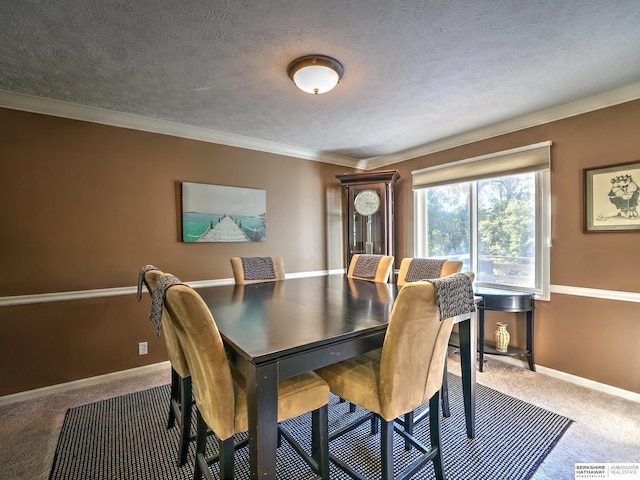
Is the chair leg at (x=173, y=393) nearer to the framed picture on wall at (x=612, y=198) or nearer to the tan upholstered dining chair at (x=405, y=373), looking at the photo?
the tan upholstered dining chair at (x=405, y=373)

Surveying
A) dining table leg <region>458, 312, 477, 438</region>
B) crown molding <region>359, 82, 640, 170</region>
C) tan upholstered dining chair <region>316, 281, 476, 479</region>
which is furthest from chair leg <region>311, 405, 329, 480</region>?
crown molding <region>359, 82, 640, 170</region>

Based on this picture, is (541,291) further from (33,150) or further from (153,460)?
(33,150)

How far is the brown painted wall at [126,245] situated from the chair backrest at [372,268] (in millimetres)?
1413

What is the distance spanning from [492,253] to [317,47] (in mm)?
2726

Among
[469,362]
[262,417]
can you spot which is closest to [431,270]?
[469,362]

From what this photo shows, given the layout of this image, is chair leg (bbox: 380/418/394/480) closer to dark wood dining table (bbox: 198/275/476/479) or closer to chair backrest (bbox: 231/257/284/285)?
dark wood dining table (bbox: 198/275/476/479)

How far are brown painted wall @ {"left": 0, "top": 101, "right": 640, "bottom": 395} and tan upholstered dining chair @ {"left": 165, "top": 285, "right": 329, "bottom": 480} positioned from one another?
1944 mm

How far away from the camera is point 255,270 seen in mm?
2799

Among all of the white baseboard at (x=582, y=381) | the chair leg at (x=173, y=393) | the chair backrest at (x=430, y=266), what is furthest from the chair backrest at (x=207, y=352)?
the white baseboard at (x=582, y=381)

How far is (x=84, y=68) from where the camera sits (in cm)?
→ 198

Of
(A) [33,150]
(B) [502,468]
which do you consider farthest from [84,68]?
(B) [502,468]

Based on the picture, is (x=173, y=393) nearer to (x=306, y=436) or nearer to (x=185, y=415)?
(x=185, y=415)

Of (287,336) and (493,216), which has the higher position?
(493,216)

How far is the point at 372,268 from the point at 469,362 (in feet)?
3.92
